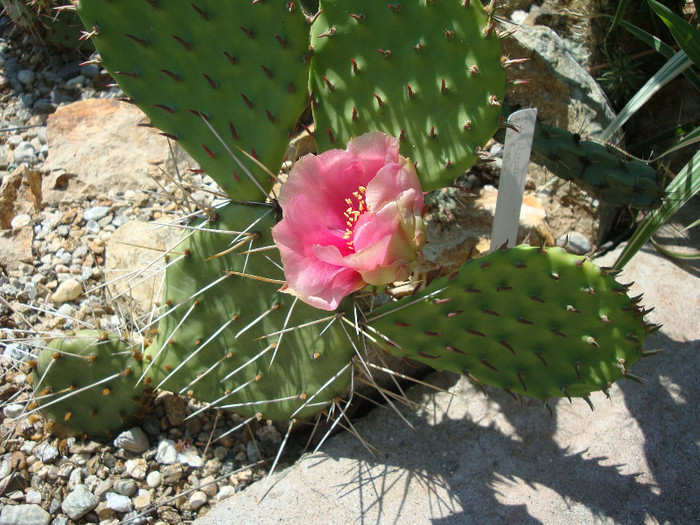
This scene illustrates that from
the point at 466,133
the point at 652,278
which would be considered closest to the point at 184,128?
the point at 466,133

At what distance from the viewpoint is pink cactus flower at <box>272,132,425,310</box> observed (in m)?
1.07

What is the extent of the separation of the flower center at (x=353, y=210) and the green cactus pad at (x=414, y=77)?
218 millimetres

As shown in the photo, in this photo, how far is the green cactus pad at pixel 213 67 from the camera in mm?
1247

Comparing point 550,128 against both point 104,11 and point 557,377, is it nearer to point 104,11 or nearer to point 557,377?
point 557,377

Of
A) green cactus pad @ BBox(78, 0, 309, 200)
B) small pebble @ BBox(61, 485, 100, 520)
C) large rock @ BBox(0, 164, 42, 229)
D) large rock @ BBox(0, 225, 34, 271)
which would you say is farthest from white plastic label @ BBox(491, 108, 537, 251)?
large rock @ BBox(0, 164, 42, 229)

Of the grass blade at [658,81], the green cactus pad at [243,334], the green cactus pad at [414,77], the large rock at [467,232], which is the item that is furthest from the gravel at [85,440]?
the grass blade at [658,81]

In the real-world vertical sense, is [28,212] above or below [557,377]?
above

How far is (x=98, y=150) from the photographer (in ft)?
8.23

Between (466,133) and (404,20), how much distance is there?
283 millimetres

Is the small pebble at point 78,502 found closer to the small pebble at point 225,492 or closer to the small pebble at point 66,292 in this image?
the small pebble at point 225,492

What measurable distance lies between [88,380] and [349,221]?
0.91m

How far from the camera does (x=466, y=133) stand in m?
1.28

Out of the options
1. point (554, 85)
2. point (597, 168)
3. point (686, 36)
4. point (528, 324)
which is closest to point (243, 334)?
point (528, 324)

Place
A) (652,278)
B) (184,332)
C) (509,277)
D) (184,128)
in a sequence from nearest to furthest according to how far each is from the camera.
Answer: (509,277), (184,128), (184,332), (652,278)
